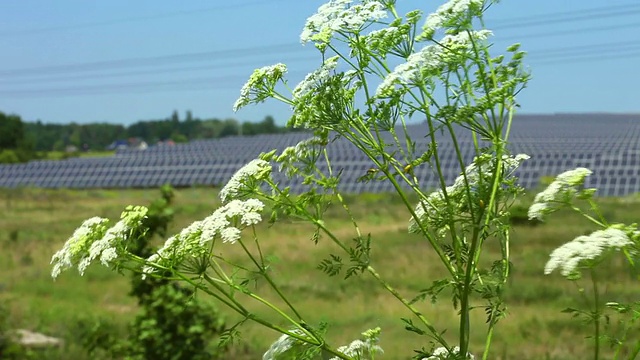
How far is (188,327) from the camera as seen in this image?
7.30 metres

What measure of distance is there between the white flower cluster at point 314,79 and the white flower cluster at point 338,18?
0.05m

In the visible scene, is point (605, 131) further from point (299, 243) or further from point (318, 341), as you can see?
point (318, 341)

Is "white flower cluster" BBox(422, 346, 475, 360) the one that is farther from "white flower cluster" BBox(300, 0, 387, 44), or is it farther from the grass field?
the grass field

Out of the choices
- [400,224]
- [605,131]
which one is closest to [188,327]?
[400,224]

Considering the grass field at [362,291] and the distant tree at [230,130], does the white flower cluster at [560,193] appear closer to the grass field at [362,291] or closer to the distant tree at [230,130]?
the grass field at [362,291]

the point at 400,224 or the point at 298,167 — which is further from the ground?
the point at 298,167

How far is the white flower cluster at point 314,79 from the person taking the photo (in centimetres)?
211

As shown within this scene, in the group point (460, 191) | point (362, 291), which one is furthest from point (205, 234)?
point (362, 291)

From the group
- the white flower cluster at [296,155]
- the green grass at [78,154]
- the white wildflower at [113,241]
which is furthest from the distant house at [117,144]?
the white wildflower at [113,241]

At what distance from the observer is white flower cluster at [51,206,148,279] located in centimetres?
202

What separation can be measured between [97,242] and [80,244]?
62 mm

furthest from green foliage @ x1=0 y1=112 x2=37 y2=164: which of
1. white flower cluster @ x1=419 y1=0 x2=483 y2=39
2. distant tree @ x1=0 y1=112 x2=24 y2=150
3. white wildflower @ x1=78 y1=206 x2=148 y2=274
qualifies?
white flower cluster @ x1=419 y1=0 x2=483 y2=39

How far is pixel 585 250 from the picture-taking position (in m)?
1.71

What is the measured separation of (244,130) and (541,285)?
6944cm
